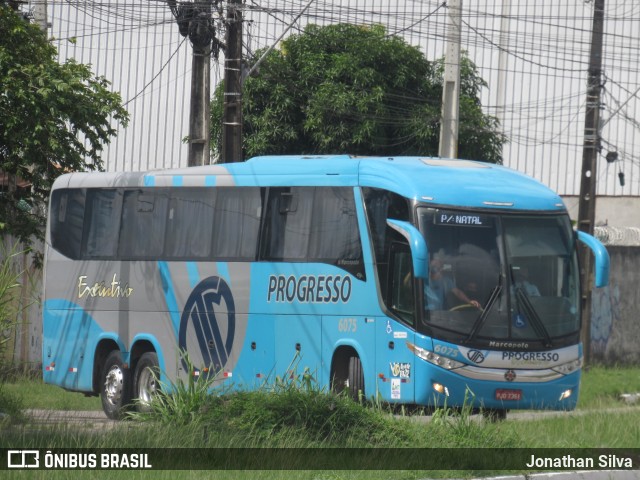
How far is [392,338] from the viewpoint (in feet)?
47.6

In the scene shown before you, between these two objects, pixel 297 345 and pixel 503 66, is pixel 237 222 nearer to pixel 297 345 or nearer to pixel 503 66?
pixel 297 345

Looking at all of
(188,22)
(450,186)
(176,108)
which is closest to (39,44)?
(188,22)

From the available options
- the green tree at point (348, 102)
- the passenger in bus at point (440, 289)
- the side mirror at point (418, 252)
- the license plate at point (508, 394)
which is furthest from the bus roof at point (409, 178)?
the green tree at point (348, 102)

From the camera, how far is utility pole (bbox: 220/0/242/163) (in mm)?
19922

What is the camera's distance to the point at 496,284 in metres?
14.5

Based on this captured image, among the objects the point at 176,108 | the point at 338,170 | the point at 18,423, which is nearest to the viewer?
the point at 18,423

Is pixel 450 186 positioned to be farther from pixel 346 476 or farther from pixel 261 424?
pixel 346 476

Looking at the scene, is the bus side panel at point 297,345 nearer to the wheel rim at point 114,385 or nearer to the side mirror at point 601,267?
the wheel rim at point 114,385

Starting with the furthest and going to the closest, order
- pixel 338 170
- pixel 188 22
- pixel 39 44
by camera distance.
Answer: pixel 188 22 → pixel 39 44 → pixel 338 170

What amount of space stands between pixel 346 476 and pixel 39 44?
1103cm

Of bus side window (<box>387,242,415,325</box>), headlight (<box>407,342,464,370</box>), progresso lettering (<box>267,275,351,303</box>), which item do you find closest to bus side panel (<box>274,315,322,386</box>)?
progresso lettering (<box>267,275,351,303</box>)

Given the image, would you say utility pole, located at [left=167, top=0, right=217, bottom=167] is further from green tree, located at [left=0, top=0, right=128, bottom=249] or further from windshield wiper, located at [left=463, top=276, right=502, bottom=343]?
windshield wiper, located at [left=463, top=276, right=502, bottom=343]

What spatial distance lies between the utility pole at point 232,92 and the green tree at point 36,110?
1.80 m

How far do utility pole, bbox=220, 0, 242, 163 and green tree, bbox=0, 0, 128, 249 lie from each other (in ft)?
5.91
